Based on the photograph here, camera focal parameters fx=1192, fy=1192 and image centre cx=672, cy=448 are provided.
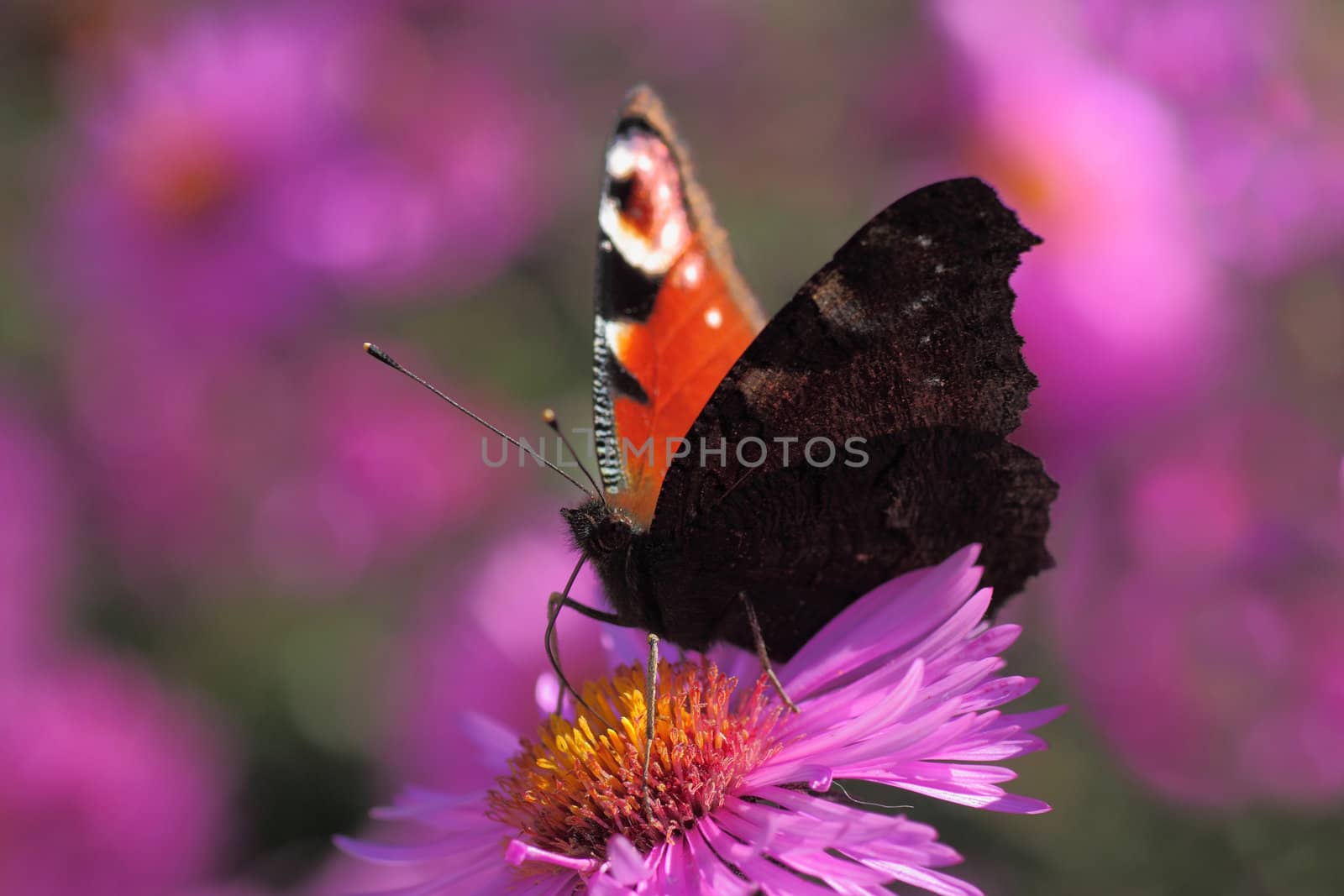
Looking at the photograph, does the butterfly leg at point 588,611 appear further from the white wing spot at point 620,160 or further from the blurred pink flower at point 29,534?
the blurred pink flower at point 29,534

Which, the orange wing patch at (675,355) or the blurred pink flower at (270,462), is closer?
the orange wing patch at (675,355)

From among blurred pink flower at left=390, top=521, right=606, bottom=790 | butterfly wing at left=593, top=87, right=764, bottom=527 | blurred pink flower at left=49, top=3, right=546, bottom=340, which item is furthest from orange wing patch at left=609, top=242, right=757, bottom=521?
blurred pink flower at left=49, top=3, right=546, bottom=340

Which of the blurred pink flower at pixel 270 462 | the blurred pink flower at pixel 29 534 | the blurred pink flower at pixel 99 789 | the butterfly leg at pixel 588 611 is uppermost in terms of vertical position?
the blurred pink flower at pixel 270 462

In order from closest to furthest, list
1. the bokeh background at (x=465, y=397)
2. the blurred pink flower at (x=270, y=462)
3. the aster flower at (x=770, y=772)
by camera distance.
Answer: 1. the aster flower at (x=770, y=772)
2. the bokeh background at (x=465, y=397)
3. the blurred pink flower at (x=270, y=462)

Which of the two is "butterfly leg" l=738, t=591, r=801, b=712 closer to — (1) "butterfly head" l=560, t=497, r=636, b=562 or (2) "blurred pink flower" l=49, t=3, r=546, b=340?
(1) "butterfly head" l=560, t=497, r=636, b=562

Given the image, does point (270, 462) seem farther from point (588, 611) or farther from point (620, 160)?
point (588, 611)

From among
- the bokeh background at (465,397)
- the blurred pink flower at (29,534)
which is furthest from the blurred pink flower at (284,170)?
the blurred pink flower at (29,534)

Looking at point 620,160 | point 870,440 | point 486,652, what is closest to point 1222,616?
point 870,440
